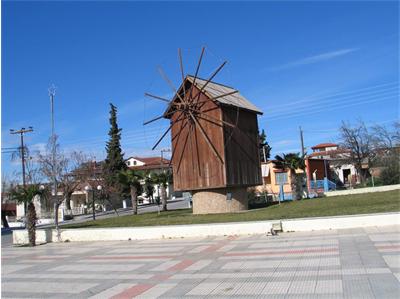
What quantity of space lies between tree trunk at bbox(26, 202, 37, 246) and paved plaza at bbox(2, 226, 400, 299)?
5667mm

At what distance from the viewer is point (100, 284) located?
11.6 m

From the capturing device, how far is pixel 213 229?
20656 mm

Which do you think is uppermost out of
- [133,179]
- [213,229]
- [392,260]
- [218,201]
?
[133,179]

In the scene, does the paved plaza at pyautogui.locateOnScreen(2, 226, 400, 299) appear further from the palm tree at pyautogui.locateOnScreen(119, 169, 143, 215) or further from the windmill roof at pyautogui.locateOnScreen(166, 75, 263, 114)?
the palm tree at pyautogui.locateOnScreen(119, 169, 143, 215)

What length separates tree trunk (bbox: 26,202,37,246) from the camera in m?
24.6

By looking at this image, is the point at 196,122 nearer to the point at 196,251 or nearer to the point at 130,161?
the point at 196,251

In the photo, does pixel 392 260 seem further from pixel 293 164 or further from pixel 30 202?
pixel 293 164

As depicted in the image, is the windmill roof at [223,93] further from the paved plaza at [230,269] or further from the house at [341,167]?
the house at [341,167]

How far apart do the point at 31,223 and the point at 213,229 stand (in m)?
10.1

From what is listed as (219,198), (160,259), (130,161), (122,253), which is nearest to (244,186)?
(219,198)

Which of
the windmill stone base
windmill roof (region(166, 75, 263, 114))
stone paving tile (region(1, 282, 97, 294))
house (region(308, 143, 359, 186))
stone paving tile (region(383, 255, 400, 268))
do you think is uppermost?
windmill roof (region(166, 75, 263, 114))

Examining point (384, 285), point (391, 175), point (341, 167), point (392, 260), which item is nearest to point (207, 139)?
point (391, 175)

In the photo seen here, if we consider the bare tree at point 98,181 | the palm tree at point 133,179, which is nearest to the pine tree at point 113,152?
the bare tree at point 98,181

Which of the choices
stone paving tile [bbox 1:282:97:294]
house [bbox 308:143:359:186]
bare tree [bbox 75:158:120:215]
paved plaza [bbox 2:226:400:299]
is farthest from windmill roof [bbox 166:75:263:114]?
house [bbox 308:143:359:186]
